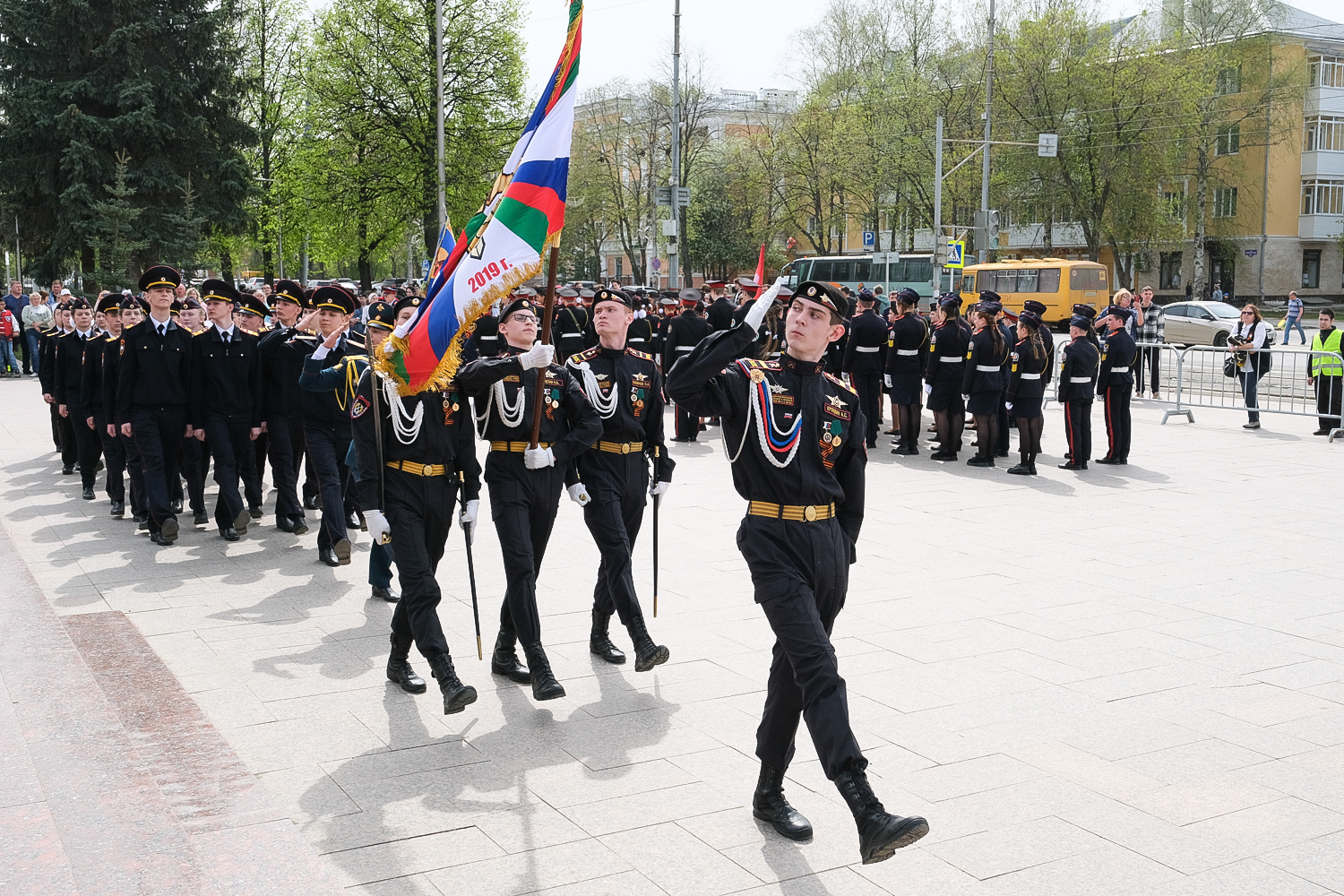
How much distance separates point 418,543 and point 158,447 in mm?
5222

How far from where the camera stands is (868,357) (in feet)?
53.4

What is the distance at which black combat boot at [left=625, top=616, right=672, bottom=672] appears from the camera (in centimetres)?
643

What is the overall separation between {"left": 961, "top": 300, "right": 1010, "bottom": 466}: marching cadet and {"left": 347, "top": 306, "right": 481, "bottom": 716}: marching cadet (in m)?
9.33

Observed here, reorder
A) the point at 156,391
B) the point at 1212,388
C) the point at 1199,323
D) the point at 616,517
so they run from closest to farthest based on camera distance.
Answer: the point at 616,517 < the point at 156,391 < the point at 1212,388 < the point at 1199,323

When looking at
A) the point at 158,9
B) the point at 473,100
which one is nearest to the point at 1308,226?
the point at 473,100

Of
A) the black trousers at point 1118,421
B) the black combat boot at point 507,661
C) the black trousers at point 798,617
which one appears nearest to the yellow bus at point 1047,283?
the black trousers at point 1118,421

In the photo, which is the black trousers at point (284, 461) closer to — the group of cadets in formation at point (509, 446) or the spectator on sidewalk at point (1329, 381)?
the group of cadets in formation at point (509, 446)

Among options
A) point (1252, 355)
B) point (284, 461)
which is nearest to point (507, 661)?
point (284, 461)

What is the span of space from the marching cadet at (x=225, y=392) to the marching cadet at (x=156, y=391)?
0.13 meters

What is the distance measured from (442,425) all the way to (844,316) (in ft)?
7.87

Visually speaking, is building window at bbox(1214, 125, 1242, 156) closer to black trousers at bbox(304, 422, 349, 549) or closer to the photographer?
the photographer

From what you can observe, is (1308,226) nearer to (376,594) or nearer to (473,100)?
(473,100)

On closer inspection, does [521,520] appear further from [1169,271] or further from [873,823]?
[1169,271]

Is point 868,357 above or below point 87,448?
above
